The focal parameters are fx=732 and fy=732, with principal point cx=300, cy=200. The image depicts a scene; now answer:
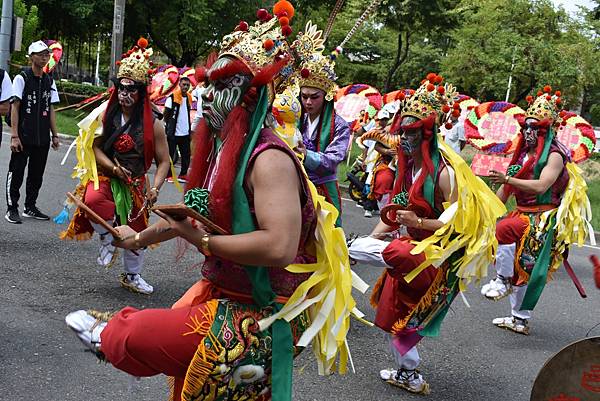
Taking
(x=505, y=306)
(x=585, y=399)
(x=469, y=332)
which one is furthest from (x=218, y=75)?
(x=505, y=306)

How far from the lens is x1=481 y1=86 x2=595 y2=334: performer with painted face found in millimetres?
5797

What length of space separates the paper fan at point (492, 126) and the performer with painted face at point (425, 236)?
33.0ft

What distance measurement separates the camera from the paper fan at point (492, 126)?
14.3m

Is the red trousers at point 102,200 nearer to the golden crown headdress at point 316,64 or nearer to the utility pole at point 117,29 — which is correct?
the golden crown headdress at point 316,64

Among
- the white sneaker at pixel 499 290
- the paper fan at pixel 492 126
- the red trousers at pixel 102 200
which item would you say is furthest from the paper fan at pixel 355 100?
the red trousers at pixel 102 200

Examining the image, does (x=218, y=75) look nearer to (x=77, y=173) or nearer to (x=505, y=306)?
(x=77, y=173)

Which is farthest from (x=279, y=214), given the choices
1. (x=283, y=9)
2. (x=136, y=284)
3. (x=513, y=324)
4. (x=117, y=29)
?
(x=117, y=29)

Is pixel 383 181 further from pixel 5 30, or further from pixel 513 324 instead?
pixel 5 30

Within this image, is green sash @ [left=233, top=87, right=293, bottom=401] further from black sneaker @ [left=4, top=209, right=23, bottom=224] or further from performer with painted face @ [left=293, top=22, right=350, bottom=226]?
black sneaker @ [left=4, top=209, right=23, bottom=224]

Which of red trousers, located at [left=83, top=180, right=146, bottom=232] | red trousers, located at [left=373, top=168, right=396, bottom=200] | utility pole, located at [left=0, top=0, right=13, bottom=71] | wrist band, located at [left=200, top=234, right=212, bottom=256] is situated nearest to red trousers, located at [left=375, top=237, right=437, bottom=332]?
wrist band, located at [left=200, top=234, right=212, bottom=256]

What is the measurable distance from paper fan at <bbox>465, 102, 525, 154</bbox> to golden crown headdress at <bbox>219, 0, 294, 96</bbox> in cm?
1203

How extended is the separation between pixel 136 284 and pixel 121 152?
1.07 meters

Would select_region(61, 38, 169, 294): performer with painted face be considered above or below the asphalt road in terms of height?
above

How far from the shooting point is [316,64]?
215 inches
